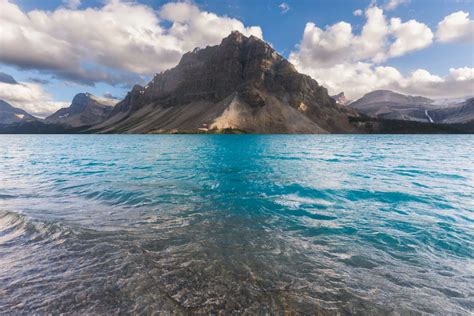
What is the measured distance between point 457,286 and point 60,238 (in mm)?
12523

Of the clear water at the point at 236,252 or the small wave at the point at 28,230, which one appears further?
the small wave at the point at 28,230

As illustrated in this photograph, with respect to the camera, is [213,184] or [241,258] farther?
[213,184]

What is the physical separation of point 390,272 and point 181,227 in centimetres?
746

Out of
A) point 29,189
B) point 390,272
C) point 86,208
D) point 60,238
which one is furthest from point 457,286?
point 29,189

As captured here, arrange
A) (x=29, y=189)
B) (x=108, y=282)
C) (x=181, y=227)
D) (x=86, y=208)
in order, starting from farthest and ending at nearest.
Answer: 1. (x=29, y=189)
2. (x=86, y=208)
3. (x=181, y=227)
4. (x=108, y=282)

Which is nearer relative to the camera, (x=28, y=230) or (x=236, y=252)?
(x=236, y=252)

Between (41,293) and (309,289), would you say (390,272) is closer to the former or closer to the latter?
(309,289)

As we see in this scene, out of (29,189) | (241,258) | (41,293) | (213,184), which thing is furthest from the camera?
(213,184)

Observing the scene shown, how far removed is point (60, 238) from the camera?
29.7 feet

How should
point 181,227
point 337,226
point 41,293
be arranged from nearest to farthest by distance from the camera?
point 41,293
point 181,227
point 337,226

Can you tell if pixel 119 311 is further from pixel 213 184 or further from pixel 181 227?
pixel 213 184

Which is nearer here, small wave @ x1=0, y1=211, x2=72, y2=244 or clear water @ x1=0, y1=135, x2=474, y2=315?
clear water @ x1=0, y1=135, x2=474, y2=315

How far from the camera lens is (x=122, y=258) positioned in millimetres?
7477

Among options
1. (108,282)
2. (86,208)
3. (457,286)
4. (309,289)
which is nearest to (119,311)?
(108,282)
